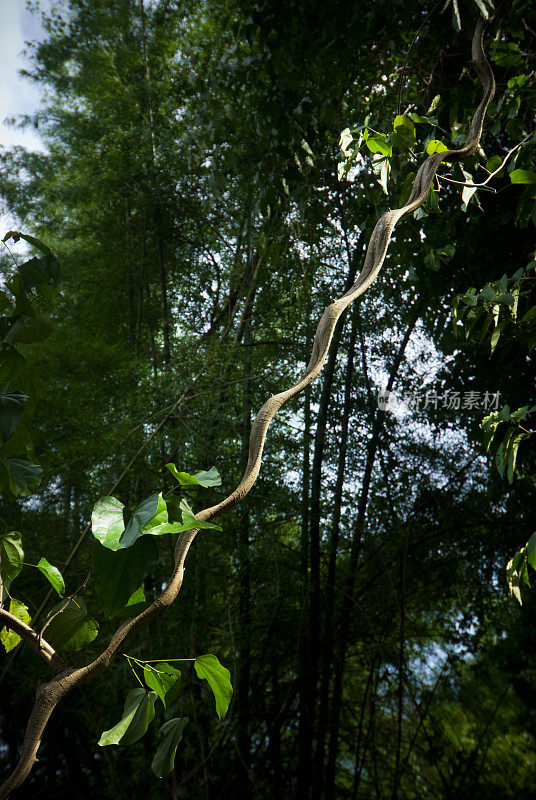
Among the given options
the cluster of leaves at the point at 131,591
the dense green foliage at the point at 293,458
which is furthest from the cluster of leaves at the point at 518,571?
the dense green foliage at the point at 293,458

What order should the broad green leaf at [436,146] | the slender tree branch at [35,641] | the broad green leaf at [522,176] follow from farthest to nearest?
the broad green leaf at [522,176] → the broad green leaf at [436,146] → the slender tree branch at [35,641]

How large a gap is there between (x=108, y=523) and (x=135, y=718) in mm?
103

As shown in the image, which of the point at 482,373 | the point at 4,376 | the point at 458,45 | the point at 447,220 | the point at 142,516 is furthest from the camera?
the point at 482,373

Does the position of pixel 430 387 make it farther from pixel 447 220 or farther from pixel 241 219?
pixel 241 219

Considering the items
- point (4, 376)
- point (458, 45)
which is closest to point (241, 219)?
point (458, 45)

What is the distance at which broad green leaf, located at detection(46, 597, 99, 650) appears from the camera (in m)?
0.30

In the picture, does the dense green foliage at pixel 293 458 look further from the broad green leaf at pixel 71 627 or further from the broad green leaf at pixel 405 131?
the broad green leaf at pixel 71 627

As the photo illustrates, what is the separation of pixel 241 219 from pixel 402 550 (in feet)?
4.54

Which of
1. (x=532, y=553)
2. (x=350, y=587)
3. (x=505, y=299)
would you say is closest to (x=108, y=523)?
(x=532, y=553)

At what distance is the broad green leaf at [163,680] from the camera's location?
0.28m

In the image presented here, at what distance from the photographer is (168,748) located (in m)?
0.29

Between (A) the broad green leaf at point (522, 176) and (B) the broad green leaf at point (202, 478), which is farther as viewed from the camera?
(A) the broad green leaf at point (522, 176)

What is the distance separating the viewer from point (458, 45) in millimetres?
1385

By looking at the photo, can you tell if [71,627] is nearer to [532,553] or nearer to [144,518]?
[144,518]
